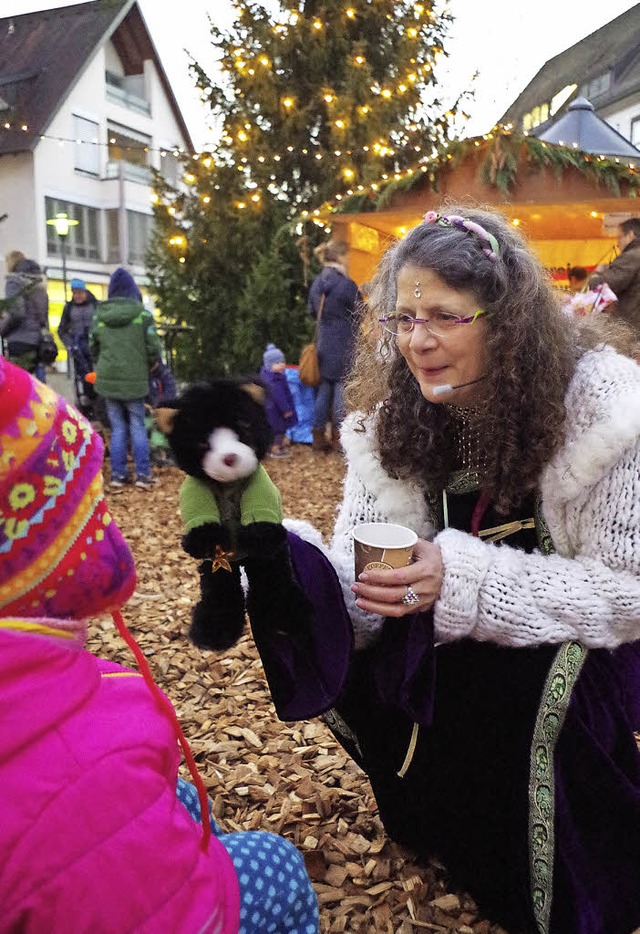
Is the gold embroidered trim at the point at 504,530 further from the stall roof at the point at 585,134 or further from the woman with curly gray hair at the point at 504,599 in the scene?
the stall roof at the point at 585,134

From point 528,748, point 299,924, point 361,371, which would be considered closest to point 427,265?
point 361,371

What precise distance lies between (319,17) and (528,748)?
11290mm

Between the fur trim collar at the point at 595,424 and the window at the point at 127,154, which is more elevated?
the window at the point at 127,154

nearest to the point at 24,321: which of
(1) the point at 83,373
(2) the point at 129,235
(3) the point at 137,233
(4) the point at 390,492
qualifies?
(1) the point at 83,373

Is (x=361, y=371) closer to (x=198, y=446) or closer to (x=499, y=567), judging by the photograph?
(x=499, y=567)

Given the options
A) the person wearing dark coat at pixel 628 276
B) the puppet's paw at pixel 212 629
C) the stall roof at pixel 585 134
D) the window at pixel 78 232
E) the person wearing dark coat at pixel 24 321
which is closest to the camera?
the puppet's paw at pixel 212 629

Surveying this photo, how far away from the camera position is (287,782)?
2.56m

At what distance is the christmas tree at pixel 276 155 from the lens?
10.6m

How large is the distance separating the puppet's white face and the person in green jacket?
18.0 feet

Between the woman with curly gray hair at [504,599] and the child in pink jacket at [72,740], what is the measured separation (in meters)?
0.75

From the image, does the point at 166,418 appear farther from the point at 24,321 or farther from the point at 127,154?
the point at 127,154

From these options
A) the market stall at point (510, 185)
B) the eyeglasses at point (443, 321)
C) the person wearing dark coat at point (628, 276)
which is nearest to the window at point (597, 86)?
the market stall at point (510, 185)

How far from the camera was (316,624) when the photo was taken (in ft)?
6.17

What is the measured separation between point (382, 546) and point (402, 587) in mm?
129
